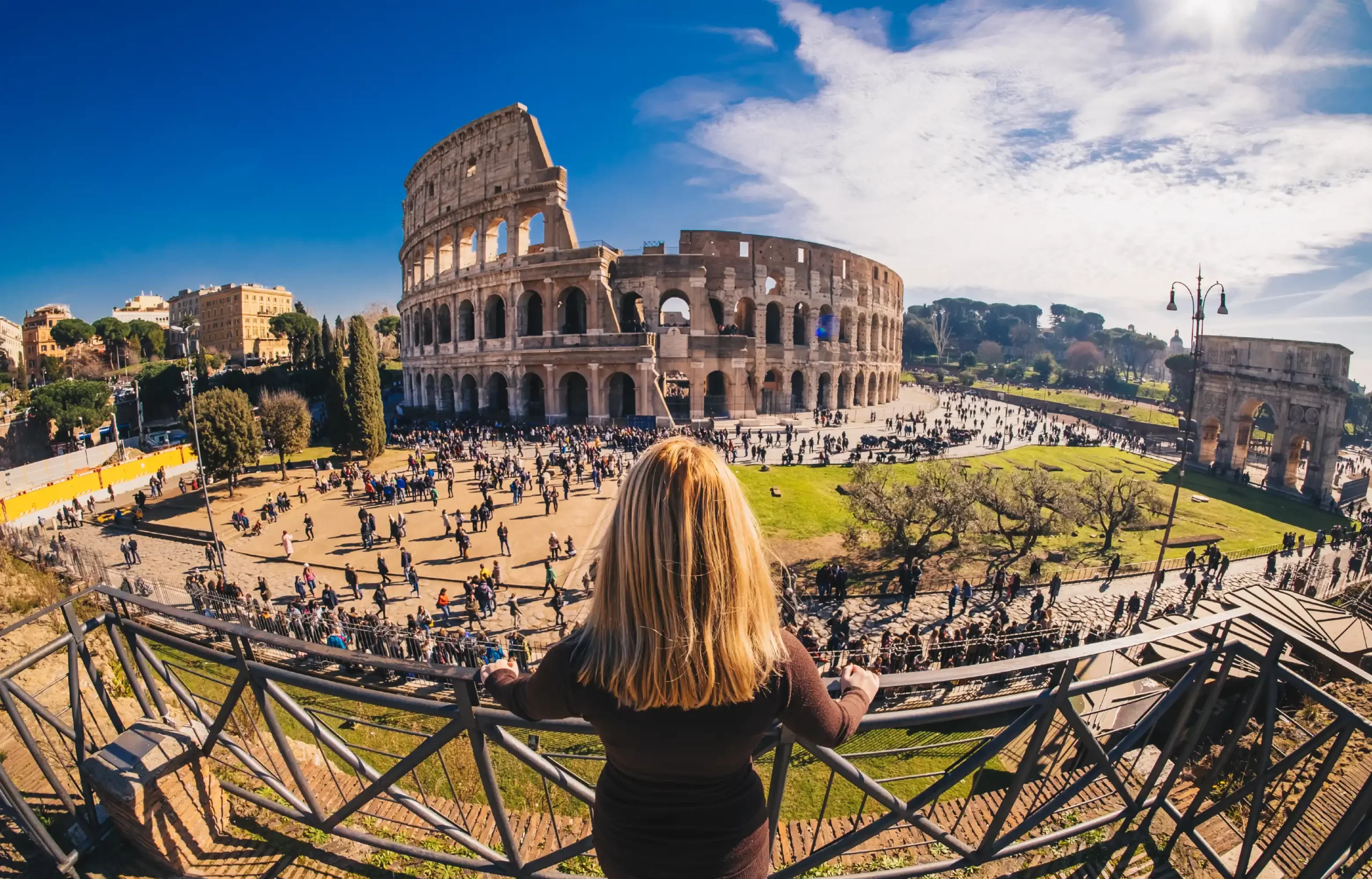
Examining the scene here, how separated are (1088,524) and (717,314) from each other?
2789 centimetres

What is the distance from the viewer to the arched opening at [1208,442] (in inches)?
1437

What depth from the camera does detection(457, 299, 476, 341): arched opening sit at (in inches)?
1610

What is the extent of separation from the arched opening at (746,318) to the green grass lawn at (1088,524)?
16836 mm

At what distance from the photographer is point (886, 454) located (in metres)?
28.9

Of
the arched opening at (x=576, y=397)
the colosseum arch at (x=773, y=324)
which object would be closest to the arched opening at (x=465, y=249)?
the arched opening at (x=576, y=397)

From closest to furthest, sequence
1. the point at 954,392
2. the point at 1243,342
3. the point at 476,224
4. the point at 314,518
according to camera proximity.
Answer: the point at 314,518 < the point at 1243,342 < the point at 476,224 < the point at 954,392

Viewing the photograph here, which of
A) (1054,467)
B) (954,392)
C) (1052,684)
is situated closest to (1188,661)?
(1052,684)

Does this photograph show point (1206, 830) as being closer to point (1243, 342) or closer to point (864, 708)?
point (864, 708)

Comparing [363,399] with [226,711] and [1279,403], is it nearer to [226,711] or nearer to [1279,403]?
[226,711]

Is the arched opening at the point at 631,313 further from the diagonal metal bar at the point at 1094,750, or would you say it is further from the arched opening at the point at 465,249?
the diagonal metal bar at the point at 1094,750

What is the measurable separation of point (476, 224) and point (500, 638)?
34152mm

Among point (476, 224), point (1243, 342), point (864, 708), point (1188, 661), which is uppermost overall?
point (476, 224)

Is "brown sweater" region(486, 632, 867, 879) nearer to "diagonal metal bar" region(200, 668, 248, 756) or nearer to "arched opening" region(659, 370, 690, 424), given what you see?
"diagonal metal bar" region(200, 668, 248, 756)

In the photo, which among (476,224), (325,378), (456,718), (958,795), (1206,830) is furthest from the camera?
(325,378)
